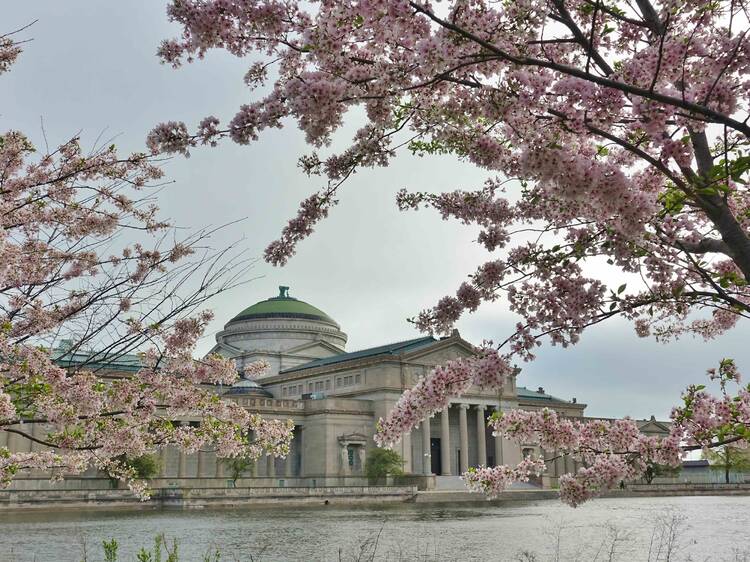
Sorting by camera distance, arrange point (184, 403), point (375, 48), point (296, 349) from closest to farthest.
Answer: point (375, 48)
point (184, 403)
point (296, 349)

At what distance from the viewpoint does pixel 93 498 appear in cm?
5212

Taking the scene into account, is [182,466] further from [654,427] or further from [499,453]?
[654,427]

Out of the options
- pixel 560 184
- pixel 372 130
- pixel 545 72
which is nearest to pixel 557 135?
pixel 560 184

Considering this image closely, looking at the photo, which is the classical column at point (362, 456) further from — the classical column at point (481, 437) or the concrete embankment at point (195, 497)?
the classical column at point (481, 437)

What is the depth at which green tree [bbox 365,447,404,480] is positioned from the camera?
7600 centimetres

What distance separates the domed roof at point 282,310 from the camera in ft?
Answer: 359

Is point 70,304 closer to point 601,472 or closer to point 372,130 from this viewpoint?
point 372,130

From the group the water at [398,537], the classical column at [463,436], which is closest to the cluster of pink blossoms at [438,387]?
the water at [398,537]

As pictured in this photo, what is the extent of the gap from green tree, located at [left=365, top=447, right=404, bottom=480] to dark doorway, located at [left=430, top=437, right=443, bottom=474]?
12.8 metres

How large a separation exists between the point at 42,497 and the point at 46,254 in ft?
153

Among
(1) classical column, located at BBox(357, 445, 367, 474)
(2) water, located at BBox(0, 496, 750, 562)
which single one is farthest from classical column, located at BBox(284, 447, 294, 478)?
(2) water, located at BBox(0, 496, 750, 562)

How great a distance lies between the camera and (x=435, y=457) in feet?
302

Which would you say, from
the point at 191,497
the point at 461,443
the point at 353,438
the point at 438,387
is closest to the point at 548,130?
the point at 438,387

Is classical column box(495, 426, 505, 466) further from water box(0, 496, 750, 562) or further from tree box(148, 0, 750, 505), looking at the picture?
tree box(148, 0, 750, 505)
